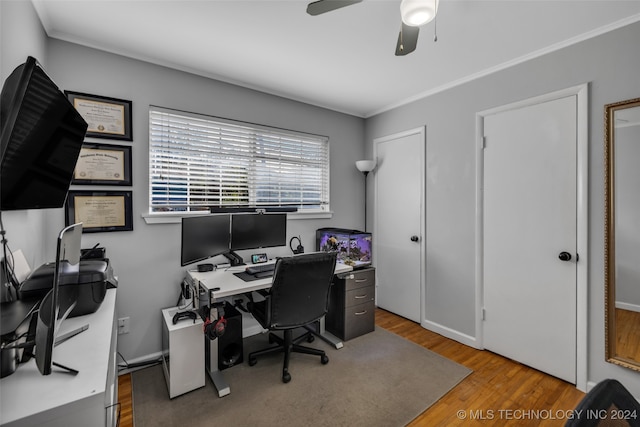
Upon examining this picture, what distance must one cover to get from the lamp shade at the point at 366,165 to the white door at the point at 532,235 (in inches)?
50.0

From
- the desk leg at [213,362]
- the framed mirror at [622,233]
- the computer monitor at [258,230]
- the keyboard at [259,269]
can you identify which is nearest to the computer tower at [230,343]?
the desk leg at [213,362]

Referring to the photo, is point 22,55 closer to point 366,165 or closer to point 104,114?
point 104,114

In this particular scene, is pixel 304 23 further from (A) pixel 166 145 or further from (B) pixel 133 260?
(B) pixel 133 260

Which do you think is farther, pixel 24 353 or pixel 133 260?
pixel 133 260

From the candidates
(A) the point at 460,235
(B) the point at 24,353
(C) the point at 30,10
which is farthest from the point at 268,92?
(B) the point at 24,353

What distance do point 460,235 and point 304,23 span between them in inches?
89.7

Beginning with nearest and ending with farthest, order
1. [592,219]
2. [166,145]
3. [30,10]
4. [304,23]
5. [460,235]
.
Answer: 1. [30,10]
2. [304,23]
3. [592,219]
4. [166,145]
5. [460,235]

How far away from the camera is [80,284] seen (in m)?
1.33

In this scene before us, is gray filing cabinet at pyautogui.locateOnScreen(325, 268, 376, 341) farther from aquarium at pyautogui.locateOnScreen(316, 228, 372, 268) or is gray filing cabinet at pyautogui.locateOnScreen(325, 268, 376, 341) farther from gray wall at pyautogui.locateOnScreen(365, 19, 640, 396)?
gray wall at pyautogui.locateOnScreen(365, 19, 640, 396)

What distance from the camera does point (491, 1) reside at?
165 centimetres

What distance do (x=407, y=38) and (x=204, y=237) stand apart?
2.00 meters

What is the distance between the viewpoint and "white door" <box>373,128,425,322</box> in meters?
3.14

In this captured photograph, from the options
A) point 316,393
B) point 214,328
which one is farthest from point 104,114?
point 316,393

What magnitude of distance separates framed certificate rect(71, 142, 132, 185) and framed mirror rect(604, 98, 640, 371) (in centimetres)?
349
